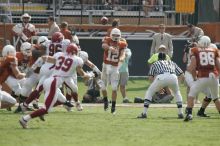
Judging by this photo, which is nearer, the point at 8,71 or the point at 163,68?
the point at 8,71

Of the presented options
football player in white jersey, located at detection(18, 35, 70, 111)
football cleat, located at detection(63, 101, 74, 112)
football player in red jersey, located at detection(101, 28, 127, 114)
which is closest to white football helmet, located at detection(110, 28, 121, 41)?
football player in red jersey, located at detection(101, 28, 127, 114)

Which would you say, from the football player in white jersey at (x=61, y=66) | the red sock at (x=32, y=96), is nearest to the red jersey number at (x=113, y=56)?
the red sock at (x=32, y=96)

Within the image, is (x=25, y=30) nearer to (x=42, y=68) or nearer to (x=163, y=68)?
(x=42, y=68)

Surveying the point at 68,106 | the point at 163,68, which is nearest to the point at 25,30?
the point at 68,106

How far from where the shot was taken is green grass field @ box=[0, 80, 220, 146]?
14.9 metres

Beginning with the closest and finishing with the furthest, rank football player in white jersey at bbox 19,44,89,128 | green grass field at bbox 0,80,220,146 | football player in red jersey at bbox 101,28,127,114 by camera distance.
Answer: green grass field at bbox 0,80,220,146 < football player in white jersey at bbox 19,44,89,128 < football player in red jersey at bbox 101,28,127,114

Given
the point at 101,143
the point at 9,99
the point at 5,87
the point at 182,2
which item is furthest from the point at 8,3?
the point at 101,143

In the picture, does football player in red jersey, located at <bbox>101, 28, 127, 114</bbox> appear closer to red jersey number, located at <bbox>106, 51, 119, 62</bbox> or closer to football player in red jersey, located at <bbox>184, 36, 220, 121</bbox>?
red jersey number, located at <bbox>106, 51, 119, 62</bbox>

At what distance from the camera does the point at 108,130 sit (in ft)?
54.4

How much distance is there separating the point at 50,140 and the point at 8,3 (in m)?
17.8

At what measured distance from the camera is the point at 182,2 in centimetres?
3266

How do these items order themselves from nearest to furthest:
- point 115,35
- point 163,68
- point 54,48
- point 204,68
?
1. point 204,68
2. point 163,68
3. point 54,48
4. point 115,35

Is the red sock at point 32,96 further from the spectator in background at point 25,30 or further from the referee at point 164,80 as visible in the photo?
the spectator in background at point 25,30

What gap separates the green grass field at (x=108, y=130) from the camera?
14859 mm
